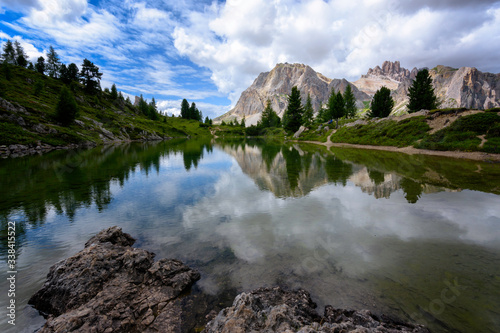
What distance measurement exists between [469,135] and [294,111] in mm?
67606

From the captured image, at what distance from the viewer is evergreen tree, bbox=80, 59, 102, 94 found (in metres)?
121

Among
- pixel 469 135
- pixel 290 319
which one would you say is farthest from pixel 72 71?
pixel 469 135

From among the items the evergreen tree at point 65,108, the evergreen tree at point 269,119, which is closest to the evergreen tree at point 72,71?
the evergreen tree at point 65,108

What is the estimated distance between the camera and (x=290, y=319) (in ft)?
17.0

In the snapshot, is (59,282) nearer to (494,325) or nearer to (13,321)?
(13,321)

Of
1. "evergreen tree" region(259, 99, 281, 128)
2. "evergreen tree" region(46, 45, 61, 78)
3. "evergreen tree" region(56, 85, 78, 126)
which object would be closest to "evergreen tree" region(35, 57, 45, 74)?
"evergreen tree" region(46, 45, 61, 78)

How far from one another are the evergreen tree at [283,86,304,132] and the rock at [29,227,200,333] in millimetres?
97773

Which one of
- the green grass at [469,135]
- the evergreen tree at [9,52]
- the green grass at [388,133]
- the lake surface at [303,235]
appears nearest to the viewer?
the lake surface at [303,235]

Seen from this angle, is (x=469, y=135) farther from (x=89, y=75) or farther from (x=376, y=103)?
(x=89, y=75)

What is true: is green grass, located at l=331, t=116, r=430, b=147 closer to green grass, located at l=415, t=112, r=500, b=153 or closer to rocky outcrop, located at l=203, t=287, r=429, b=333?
green grass, located at l=415, t=112, r=500, b=153

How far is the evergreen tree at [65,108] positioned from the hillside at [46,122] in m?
2.20

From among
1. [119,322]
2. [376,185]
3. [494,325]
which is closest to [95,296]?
[119,322]

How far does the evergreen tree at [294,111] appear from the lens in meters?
97.9

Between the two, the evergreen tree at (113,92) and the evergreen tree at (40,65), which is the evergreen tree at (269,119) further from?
the evergreen tree at (40,65)
